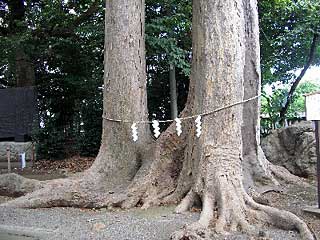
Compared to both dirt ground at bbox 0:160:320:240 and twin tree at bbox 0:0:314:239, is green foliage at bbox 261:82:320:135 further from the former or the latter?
dirt ground at bbox 0:160:320:240

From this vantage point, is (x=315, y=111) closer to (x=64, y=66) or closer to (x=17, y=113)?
(x=17, y=113)

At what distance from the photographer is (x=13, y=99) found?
12555 mm

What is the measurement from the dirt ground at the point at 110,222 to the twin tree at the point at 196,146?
8.6 inches

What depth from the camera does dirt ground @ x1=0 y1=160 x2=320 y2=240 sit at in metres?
4.64

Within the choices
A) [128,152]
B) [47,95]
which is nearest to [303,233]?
[128,152]

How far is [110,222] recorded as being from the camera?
203 inches

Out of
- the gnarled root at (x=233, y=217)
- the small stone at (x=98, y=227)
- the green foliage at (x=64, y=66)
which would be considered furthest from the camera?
the green foliage at (x=64, y=66)

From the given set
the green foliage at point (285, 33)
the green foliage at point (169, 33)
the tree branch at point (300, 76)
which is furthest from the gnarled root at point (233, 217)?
the tree branch at point (300, 76)

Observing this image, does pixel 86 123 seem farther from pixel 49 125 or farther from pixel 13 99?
pixel 13 99

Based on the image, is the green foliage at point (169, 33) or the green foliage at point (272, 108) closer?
the green foliage at point (169, 33)

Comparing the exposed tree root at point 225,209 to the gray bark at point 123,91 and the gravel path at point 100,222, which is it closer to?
the gravel path at point 100,222

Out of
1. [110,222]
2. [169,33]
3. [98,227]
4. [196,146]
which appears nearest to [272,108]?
[169,33]

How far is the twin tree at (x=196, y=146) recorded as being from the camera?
527cm

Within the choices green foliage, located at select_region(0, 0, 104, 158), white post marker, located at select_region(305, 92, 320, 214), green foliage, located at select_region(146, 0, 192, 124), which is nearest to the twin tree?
white post marker, located at select_region(305, 92, 320, 214)
